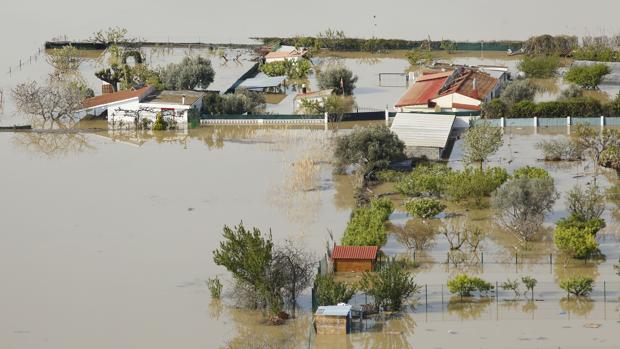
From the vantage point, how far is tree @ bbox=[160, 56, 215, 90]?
151 feet

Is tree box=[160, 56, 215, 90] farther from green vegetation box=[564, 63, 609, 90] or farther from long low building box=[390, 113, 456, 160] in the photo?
green vegetation box=[564, 63, 609, 90]

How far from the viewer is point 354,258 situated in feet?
80.6

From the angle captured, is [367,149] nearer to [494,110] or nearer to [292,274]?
[494,110]

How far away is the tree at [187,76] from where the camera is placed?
151 feet

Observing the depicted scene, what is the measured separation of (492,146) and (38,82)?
21.0m

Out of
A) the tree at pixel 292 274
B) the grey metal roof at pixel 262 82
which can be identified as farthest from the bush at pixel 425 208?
the grey metal roof at pixel 262 82

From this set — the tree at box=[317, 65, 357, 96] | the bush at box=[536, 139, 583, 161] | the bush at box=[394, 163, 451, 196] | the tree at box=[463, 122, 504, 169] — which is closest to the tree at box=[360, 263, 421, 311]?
the bush at box=[394, 163, 451, 196]

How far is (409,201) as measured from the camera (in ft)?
95.7

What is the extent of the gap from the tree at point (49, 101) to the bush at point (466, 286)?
21317 mm

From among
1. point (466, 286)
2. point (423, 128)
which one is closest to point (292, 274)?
point (466, 286)

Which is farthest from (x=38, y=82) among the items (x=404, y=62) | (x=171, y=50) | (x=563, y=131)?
(x=563, y=131)

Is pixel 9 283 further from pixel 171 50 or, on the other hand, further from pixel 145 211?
pixel 171 50

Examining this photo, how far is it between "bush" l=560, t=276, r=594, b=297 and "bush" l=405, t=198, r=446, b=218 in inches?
216

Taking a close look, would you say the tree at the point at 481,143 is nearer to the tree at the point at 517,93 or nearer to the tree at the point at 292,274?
the tree at the point at 517,93
